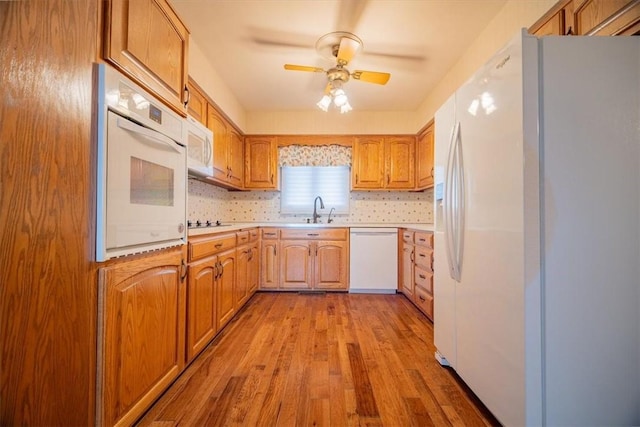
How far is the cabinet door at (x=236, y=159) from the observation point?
3.34m

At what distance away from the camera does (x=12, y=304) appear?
0.74 meters

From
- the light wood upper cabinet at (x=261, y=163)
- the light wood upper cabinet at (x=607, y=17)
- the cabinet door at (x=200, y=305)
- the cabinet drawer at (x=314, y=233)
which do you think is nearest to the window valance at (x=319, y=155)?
the light wood upper cabinet at (x=261, y=163)

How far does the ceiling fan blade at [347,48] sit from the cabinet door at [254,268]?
6.93ft

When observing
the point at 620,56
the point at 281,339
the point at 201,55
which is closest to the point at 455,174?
the point at 620,56

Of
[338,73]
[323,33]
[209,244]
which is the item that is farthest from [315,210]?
[323,33]

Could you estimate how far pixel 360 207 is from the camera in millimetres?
4059

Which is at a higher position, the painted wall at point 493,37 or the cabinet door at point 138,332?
the painted wall at point 493,37

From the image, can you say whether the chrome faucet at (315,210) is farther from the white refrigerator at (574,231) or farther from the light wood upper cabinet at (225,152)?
the white refrigerator at (574,231)

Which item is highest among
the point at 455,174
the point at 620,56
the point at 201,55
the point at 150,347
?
the point at 201,55

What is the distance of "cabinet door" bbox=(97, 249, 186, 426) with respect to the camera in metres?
1.04

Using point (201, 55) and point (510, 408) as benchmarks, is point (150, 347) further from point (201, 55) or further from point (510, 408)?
point (201, 55)

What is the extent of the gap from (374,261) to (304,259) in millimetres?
889

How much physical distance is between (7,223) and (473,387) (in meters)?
1.93

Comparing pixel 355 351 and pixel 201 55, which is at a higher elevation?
pixel 201 55
